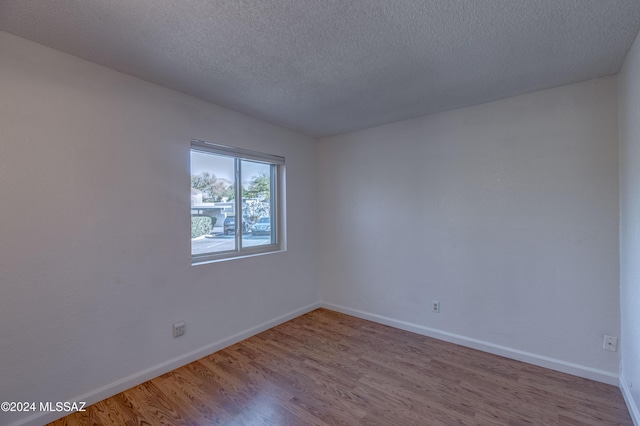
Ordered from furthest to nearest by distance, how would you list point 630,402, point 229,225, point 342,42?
point 229,225, point 630,402, point 342,42

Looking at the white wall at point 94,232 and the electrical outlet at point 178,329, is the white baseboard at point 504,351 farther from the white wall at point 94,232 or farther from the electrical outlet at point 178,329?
the electrical outlet at point 178,329

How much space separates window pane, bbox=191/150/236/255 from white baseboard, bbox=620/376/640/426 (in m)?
3.25

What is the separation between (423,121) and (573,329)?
2.28m

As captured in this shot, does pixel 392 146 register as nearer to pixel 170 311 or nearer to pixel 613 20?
pixel 613 20

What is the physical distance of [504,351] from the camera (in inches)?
99.9

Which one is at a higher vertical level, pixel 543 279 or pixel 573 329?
pixel 543 279

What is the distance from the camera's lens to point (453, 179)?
2842 mm

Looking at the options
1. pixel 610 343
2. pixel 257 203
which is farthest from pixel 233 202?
pixel 610 343

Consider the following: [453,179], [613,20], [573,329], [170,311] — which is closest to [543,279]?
[573,329]

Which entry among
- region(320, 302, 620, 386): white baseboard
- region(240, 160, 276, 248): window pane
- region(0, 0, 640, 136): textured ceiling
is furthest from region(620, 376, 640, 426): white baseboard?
region(240, 160, 276, 248): window pane

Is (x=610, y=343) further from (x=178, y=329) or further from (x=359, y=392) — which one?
(x=178, y=329)

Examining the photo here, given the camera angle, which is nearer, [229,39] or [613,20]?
[613,20]

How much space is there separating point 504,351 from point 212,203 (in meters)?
3.08

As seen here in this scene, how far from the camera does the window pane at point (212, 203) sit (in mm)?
2650
